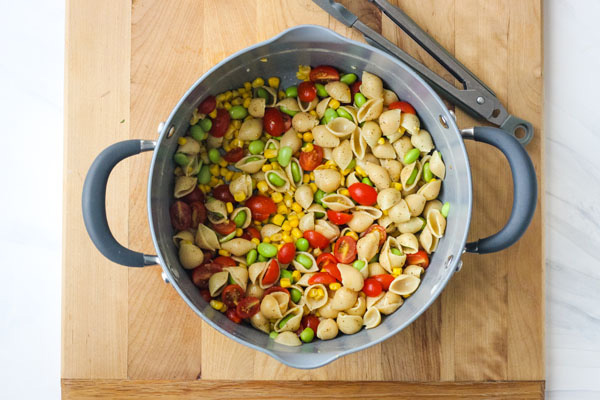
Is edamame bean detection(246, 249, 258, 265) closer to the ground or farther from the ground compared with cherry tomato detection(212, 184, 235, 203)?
closer to the ground

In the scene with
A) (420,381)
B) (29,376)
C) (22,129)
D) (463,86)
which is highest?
(463,86)

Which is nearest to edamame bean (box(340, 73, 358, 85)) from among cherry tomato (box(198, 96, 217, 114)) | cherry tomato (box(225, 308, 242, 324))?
cherry tomato (box(198, 96, 217, 114))

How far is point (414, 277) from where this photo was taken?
89cm

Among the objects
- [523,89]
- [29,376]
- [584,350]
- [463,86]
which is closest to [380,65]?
[463,86]

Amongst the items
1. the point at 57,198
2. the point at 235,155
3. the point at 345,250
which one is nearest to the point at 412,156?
the point at 345,250

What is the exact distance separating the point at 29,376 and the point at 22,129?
48cm

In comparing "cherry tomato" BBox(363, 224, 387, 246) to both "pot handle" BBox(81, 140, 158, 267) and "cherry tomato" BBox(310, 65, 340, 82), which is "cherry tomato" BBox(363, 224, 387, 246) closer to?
"cherry tomato" BBox(310, 65, 340, 82)

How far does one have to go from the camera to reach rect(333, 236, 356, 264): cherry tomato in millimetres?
930

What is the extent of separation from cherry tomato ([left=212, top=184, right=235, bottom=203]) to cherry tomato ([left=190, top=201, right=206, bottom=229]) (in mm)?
34

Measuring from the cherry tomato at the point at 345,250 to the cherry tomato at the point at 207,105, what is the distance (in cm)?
31

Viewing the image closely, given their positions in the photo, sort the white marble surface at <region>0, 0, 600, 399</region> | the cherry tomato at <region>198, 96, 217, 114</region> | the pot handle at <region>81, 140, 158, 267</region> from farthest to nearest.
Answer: the white marble surface at <region>0, 0, 600, 399</region> < the cherry tomato at <region>198, 96, 217, 114</region> < the pot handle at <region>81, 140, 158, 267</region>

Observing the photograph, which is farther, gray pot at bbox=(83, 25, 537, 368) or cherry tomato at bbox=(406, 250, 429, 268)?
cherry tomato at bbox=(406, 250, 429, 268)

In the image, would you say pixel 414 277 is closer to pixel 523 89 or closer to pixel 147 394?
pixel 523 89

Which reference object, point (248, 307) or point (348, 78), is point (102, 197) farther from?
point (348, 78)
